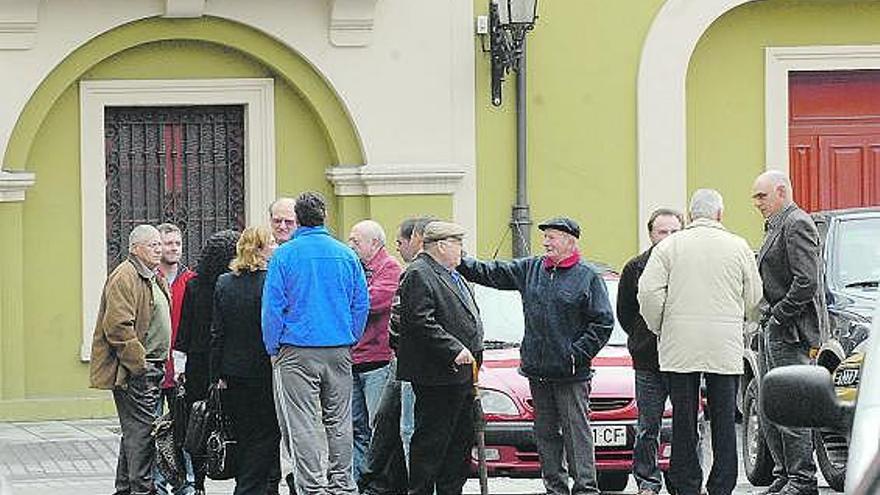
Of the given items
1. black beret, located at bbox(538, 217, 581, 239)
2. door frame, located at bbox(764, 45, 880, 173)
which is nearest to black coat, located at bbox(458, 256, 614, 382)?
black beret, located at bbox(538, 217, 581, 239)

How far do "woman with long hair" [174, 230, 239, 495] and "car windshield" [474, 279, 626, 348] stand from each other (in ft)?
7.75

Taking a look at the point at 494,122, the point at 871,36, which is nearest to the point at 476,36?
the point at 494,122

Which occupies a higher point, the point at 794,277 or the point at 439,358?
the point at 794,277

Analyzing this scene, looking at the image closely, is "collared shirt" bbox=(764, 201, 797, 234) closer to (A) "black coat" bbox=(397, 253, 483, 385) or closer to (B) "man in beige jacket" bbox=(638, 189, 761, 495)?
(B) "man in beige jacket" bbox=(638, 189, 761, 495)

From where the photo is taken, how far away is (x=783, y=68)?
65.8 ft

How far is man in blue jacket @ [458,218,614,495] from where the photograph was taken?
12.6 m

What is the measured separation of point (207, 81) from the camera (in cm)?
1912

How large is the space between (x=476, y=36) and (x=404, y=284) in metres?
7.26

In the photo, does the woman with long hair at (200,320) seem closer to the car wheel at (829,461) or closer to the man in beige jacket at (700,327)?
the man in beige jacket at (700,327)

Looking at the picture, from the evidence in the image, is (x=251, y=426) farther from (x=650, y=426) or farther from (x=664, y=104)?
(x=664, y=104)

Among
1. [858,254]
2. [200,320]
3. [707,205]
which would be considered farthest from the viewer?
[858,254]

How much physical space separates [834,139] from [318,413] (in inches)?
371

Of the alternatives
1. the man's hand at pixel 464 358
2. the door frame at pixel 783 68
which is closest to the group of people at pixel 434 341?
the man's hand at pixel 464 358

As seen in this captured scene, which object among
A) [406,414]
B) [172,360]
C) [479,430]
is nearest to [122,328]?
[172,360]
